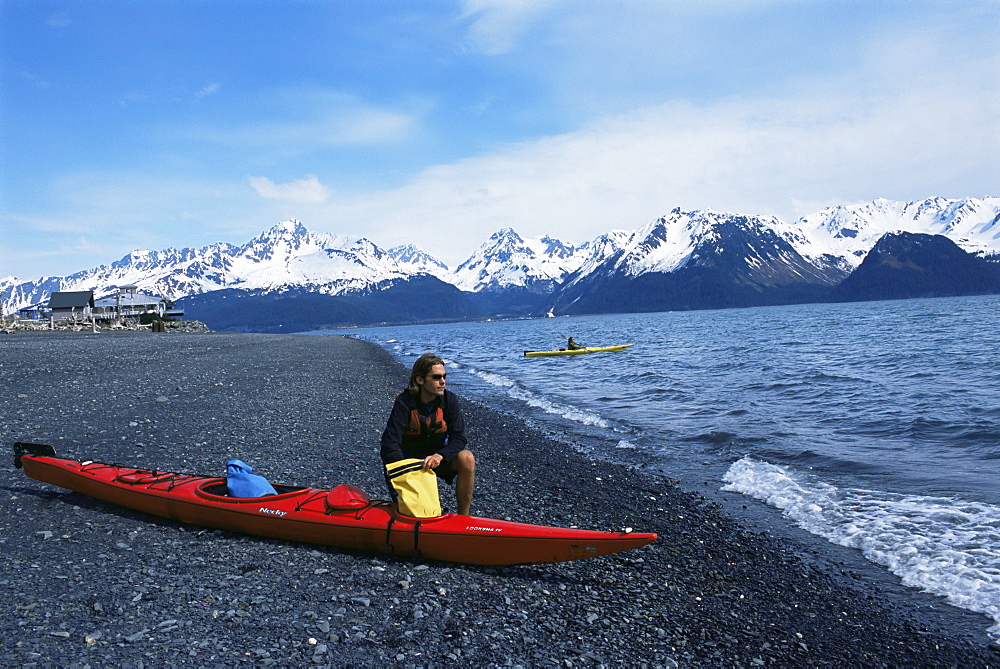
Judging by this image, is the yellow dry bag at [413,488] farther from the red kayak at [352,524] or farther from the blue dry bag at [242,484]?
the blue dry bag at [242,484]

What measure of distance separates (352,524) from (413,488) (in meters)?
0.82

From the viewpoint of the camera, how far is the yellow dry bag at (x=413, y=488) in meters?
7.05

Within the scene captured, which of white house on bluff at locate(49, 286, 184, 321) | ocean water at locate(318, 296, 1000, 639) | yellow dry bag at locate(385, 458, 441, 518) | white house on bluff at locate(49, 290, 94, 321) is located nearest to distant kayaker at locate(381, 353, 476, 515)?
yellow dry bag at locate(385, 458, 441, 518)

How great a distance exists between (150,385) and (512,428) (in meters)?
12.2

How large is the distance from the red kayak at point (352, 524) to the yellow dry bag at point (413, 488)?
0.36 ft

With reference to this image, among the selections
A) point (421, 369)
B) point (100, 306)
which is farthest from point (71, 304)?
point (421, 369)

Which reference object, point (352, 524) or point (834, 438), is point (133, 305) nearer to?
point (834, 438)

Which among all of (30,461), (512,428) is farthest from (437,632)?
(512,428)

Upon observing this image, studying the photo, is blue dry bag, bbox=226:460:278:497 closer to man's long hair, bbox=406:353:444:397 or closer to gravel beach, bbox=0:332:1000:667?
gravel beach, bbox=0:332:1000:667

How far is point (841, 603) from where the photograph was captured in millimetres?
6996

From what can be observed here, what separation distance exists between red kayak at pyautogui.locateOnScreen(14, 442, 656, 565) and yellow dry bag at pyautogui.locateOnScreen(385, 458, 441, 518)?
0.11 m

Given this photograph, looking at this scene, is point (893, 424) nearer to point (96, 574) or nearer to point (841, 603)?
point (841, 603)

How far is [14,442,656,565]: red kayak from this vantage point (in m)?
6.83

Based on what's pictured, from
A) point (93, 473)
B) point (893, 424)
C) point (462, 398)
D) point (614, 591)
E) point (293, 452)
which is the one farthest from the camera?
point (462, 398)
